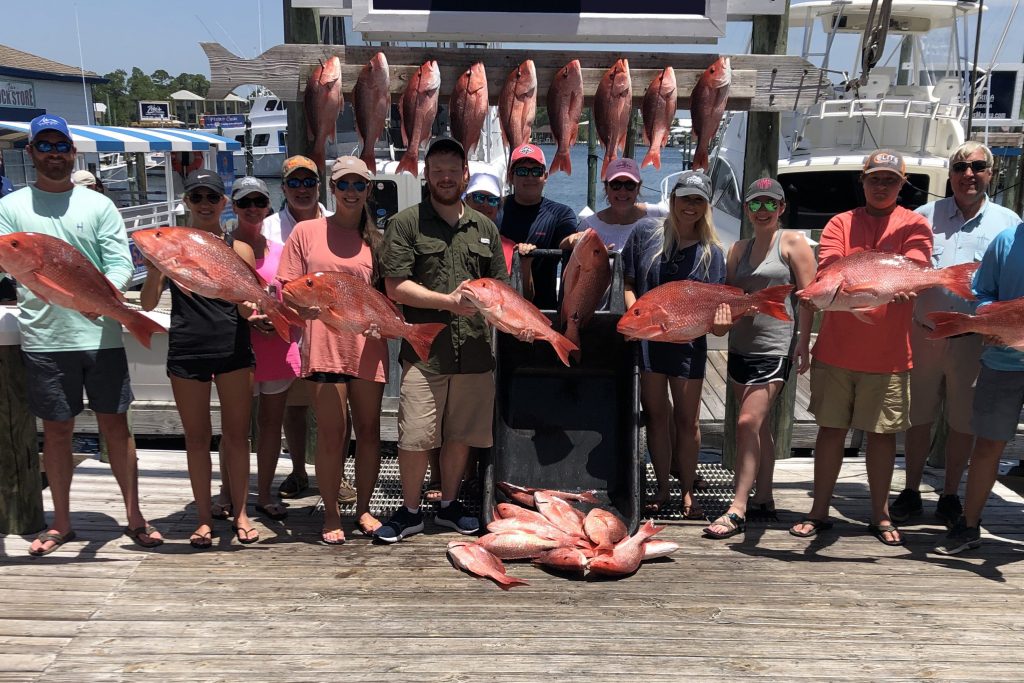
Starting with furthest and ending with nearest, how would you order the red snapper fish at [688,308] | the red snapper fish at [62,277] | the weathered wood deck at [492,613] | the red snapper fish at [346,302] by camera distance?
the red snapper fish at [688,308]
the red snapper fish at [346,302]
the red snapper fish at [62,277]
the weathered wood deck at [492,613]

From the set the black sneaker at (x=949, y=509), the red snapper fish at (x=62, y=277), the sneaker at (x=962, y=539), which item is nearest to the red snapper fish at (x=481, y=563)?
the red snapper fish at (x=62, y=277)

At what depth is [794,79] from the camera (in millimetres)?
4754

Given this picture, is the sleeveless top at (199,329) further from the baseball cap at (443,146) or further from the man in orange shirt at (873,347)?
the man in orange shirt at (873,347)

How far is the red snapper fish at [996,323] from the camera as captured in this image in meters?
3.79

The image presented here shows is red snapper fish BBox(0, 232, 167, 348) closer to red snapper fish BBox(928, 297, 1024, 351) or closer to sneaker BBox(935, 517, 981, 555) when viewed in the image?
red snapper fish BBox(928, 297, 1024, 351)

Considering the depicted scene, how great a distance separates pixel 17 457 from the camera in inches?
175

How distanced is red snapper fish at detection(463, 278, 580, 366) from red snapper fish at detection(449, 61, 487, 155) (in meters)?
1.04

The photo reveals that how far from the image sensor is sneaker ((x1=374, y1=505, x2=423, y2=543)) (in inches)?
171

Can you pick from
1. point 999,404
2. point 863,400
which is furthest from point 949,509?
point 863,400

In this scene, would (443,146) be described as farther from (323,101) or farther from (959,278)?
(959,278)

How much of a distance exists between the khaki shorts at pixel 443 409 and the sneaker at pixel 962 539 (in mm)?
2503

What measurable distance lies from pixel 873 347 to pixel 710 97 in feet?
5.29

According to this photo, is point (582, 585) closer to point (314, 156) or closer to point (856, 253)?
point (856, 253)

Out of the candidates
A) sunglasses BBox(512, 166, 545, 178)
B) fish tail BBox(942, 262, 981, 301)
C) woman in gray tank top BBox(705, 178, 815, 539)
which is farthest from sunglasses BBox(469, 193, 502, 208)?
fish tail BBox(942, 262, 981, 301)
